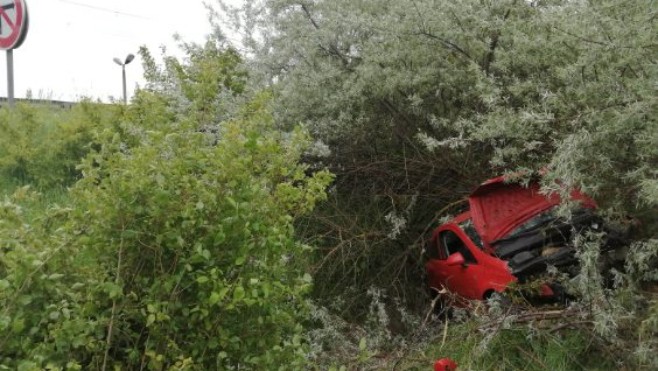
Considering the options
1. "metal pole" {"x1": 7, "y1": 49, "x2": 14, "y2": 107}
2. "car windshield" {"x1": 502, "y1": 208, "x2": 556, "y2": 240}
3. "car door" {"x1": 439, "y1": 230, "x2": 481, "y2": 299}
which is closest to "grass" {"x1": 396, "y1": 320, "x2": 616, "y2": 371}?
"car windshield" {"x1": 502, "y1": 208, "x2": 556, "y2": 240}

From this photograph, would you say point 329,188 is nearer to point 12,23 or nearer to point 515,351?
point 515,351

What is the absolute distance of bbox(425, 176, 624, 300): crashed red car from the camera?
4.85m

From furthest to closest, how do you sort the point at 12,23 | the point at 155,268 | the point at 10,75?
1. the point at 10,75
2. the point at 12,23
3. the point at 155,268

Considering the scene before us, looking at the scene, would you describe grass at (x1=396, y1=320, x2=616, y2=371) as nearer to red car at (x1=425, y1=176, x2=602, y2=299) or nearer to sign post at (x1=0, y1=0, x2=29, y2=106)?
red car at (x1=425, y1=176, x2=602, y2=299)

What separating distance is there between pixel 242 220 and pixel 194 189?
238mm

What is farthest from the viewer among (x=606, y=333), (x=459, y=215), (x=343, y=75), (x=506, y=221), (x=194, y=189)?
(x=343, y=75)

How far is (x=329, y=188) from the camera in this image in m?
7.61

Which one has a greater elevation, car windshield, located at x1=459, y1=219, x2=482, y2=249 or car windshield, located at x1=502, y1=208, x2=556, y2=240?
car windshield, located at x1=502, y1=208, x2=556, y2=240

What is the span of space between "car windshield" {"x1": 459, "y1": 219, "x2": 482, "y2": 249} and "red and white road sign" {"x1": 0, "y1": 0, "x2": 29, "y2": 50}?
17.9 feet

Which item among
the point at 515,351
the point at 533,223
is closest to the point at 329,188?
the point at 533,223

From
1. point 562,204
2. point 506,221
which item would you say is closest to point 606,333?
point 562,204

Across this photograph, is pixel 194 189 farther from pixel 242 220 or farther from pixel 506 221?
pixel 506 221

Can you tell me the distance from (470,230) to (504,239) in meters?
1.13

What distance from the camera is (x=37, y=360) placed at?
7.37ft
